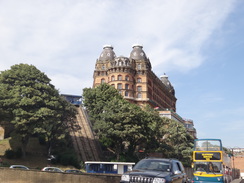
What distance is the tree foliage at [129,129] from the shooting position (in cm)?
4234

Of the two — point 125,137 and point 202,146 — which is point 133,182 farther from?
point 125,137

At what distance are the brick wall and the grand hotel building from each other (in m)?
57.2

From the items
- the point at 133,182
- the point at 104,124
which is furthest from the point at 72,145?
the point at 133,182

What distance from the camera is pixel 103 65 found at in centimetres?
8444

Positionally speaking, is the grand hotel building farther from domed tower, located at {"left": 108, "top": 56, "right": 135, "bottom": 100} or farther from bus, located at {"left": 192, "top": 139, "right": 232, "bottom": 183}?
bus, located at {"left": 192, "top": 139, "right": 232, "bottom": 183}

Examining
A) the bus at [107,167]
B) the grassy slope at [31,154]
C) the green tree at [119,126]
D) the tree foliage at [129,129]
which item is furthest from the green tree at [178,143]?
the grassy slope at [31,154]

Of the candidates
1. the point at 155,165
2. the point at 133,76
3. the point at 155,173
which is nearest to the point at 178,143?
the point at 133,76

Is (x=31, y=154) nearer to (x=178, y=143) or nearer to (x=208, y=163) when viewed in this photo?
(x=208, y=163)

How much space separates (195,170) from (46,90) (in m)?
25.1

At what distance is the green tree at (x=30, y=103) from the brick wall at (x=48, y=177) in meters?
16.4

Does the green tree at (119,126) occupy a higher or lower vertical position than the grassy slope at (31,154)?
higher

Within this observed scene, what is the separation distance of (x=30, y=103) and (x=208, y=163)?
24.0 metres

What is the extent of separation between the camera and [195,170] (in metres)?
24.1

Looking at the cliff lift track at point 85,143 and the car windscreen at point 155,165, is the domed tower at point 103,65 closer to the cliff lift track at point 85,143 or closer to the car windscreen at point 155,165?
the cliff lift track at point 85,143
